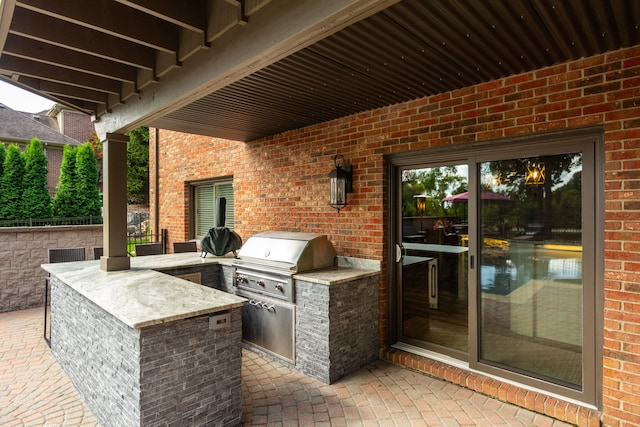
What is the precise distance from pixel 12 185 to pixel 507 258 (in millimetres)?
12553

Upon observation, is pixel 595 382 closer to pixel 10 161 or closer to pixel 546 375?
pixel 546 375

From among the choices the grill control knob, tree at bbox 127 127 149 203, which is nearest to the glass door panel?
the grill control knob

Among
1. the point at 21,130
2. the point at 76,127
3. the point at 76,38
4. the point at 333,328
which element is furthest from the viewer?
the point at 76,127

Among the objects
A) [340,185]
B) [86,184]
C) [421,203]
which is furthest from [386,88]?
[86,184]

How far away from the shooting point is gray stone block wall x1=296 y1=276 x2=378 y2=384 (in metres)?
3.35

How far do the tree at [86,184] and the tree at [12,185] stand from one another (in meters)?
1.59

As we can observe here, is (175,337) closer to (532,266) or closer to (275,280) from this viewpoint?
(275,280)

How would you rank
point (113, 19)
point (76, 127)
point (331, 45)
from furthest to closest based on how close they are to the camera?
point (76, 127) < point (331, 45) < point (113, 19)

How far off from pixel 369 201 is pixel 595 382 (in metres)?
2.48

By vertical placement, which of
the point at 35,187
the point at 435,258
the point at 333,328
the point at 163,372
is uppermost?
the point at 35,187

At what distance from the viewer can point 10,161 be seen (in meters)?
10.1

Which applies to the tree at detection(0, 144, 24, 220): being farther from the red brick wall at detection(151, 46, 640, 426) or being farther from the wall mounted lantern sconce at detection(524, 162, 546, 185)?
the wall mounted lantern sconce at detection(524, 162, 546, 185)

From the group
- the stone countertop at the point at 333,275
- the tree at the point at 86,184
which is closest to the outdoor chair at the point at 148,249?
the stone countertop at the point at 333,275

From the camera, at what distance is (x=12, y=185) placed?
33.0 ft
